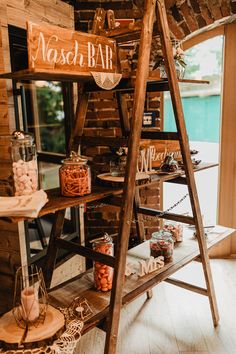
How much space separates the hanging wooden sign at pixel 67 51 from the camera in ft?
3.61

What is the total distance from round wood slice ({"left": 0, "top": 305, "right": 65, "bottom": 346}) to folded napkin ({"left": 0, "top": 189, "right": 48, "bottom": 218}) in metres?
0.48

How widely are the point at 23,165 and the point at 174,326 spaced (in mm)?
1599

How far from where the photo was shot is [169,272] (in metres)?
1.70

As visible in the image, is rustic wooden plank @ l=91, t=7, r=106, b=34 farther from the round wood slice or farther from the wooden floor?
the wooden floor

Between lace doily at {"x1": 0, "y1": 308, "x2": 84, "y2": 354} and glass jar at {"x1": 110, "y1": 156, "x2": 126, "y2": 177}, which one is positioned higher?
glass jar at {"x1": 110, "y1": 156, "x2": 126, "y2": 177}

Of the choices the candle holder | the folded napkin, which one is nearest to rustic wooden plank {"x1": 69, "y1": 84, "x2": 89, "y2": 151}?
the folded napkin

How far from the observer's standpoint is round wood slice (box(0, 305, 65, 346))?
3.86 feet

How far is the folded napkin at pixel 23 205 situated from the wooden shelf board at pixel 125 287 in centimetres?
59

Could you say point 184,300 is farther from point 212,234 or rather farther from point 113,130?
point 113,130

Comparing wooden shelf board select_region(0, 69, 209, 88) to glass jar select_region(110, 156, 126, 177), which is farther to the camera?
glass jar select_region(110, 156, 126, 177)

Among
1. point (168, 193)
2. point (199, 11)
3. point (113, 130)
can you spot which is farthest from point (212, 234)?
point (199, 11)

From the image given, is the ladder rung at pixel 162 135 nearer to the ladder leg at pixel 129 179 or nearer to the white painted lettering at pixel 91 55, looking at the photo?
the ladder leg at pixel 129 179

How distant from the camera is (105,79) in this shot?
1271 millimetres

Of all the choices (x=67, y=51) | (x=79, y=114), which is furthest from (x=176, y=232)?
(x=67, y=51)
